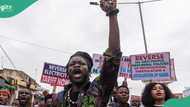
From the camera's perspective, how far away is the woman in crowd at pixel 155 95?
4.91 m

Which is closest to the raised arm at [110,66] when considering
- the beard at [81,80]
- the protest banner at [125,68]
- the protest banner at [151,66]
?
the beard at [81,80]

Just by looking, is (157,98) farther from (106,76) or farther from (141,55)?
(141,55)

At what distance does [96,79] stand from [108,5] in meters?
0.51

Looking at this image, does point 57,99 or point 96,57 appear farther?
point 96,57

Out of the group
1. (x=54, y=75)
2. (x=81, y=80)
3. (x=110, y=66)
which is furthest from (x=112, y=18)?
(x=54, y=75)

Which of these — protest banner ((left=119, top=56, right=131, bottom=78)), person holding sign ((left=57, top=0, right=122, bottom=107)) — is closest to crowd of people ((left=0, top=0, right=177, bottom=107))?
person holding sign ((left=57, top=0, right=122, bottom=107))

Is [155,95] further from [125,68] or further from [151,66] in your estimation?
[125,68]

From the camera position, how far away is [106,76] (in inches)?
122

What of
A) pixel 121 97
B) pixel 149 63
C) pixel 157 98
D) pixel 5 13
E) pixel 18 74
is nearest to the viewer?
pixel 5 13

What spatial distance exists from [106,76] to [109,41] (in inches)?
9.3

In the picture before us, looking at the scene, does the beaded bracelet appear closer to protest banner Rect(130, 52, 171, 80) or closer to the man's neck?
the man's neck

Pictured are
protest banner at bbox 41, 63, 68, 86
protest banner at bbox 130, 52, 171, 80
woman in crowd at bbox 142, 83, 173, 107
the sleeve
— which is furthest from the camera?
protest banner at bbox 41, 63, 68, 86

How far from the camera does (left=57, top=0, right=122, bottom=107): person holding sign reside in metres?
3.11

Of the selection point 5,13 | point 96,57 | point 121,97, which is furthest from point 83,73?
point 96,57
